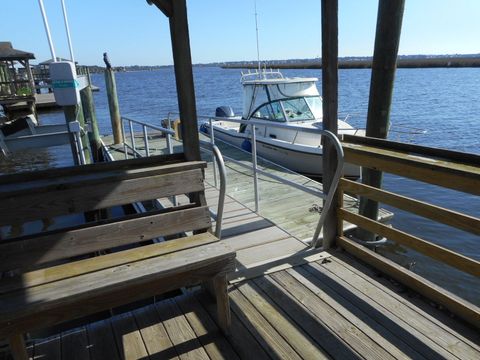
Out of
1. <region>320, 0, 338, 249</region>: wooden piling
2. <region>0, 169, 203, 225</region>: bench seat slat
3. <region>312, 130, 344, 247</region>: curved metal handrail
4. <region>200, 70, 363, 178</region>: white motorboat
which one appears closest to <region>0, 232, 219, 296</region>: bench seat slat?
<region>0, 169, 203, 225</region>: bench seat slat

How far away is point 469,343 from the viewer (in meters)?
2.16

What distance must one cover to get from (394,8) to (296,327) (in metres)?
2.56

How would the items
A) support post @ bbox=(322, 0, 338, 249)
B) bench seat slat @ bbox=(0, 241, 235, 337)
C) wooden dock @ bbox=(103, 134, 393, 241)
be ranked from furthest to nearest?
wooden dock @ bbox=(103, 134, 393, 241), support post @ bbox=(322, 0, 338, 249), bench seat slat @ bbox=(0, 241, 235, 337)

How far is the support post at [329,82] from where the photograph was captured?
9.03ft

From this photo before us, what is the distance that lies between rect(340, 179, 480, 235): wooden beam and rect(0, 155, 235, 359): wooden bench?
1289 millimetres

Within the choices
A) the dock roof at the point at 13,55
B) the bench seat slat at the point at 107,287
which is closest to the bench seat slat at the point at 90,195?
the bench seat slat at the point at 107,287

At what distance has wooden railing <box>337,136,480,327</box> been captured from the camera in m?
2.23

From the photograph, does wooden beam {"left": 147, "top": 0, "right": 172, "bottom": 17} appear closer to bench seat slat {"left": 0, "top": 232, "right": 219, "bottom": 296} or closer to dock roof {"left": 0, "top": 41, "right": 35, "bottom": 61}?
bench seat slat {"left": 0, "top": 232, "right": 219, "bottom": 296}

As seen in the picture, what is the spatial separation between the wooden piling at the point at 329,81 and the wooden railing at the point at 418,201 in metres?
0.13

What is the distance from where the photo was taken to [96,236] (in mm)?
2242

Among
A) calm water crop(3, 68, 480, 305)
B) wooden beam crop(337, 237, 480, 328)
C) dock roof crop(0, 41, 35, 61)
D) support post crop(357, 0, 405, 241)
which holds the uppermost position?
dock roof crop(0, 41, 35, 61)

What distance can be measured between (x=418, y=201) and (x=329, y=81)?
1.10 meters

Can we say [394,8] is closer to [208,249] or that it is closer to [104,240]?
[208,249]

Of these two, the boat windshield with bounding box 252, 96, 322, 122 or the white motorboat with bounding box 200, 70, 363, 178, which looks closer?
the white motorboat with bounding box 200, 70, 363, 178
